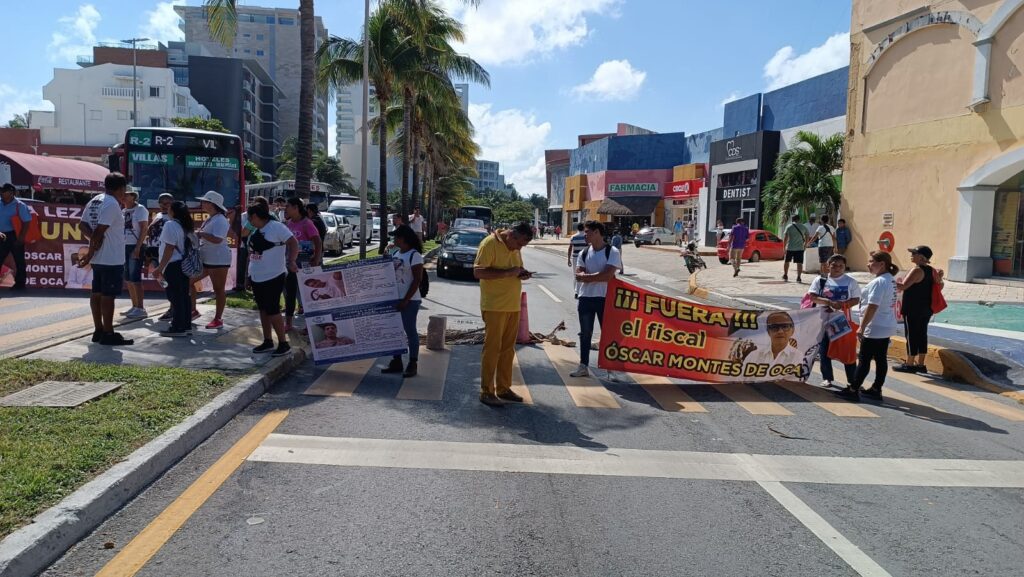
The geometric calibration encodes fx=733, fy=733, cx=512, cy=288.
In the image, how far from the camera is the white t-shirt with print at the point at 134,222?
31.2 ft

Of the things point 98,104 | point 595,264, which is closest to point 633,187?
point 595,264

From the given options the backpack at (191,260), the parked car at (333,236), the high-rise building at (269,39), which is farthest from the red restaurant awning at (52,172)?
the high-rise building at (269,39)

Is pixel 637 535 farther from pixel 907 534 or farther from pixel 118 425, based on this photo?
pixel 118 425

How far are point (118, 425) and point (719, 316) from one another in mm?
6054

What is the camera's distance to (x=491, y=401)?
691 cm

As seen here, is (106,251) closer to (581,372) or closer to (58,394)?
(58,394)

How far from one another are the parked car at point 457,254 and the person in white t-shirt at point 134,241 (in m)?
11.1

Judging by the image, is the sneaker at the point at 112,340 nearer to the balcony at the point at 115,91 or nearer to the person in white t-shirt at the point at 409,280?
the person in white t-shirt at the point at 409,280

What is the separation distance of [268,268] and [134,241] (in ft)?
9.41

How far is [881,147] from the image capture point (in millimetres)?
20859

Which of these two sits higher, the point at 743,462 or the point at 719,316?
the point at 719,316

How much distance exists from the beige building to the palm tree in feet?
11.9

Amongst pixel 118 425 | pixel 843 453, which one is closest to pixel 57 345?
pixel 118 425

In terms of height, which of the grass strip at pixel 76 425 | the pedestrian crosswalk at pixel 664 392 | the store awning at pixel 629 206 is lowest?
the pedestrian crosswalk at pixel 664 392
